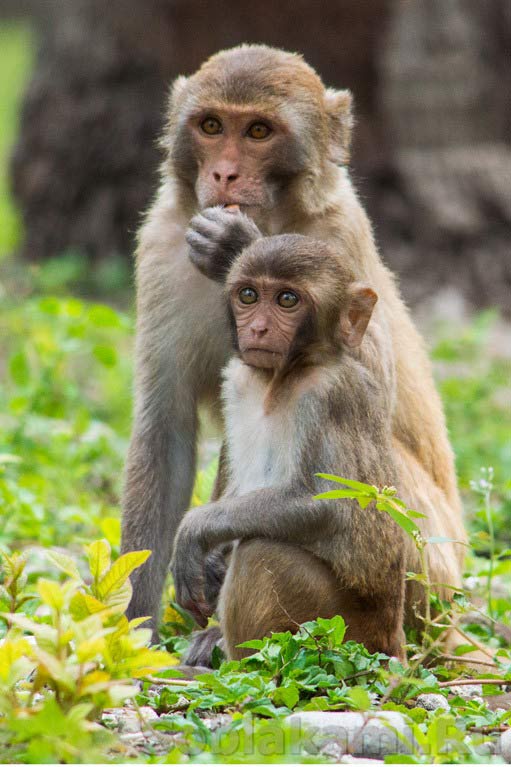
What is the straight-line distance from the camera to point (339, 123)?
5695mm

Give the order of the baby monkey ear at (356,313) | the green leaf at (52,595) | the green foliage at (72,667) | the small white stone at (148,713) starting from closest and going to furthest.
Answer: the green foliage at (72,667)
the green leaf at (52,595)
the small white stone at (148,713)
the baby monkey ear at (356,313)

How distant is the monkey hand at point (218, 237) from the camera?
196 inches

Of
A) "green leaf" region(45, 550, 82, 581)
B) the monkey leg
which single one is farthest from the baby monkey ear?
"green leaf" region(45, 550, 82, 581)

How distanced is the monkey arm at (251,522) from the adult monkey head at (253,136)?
126 cm

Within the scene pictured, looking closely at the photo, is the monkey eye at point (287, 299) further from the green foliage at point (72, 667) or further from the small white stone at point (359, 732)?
the small white stone at point (359, 732)

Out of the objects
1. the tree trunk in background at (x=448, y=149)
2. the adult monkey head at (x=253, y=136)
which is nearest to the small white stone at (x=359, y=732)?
the adult monkey head at (x=253, y=136)

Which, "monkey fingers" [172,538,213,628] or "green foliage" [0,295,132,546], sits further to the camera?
"green foliage" [0,295,132,546]

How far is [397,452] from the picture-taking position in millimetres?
5402

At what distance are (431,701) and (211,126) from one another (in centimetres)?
251

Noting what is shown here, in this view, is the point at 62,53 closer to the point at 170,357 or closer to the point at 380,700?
the point at 170,357

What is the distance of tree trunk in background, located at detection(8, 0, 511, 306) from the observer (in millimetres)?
12102

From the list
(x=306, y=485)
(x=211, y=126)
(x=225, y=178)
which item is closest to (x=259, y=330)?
(x=306, y=485)

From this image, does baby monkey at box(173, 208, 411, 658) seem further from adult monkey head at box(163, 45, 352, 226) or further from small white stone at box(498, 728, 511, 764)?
small white stone at box(498, 728, 511, 764)

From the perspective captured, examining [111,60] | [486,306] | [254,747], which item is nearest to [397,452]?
[254,747]
